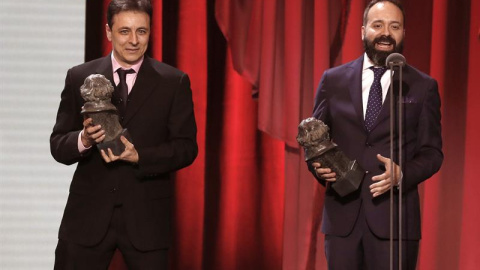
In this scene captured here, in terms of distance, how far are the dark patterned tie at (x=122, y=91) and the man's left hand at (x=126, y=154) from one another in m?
0.20

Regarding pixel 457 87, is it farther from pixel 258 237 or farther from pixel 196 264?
pixel 196 264

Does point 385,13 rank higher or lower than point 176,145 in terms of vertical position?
higher

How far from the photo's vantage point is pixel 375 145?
115 inches

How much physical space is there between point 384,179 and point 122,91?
3.45 feet

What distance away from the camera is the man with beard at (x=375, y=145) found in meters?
2.85

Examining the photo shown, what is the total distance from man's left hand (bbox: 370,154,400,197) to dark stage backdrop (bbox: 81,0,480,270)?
1647mm

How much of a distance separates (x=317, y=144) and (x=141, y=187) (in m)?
0.69

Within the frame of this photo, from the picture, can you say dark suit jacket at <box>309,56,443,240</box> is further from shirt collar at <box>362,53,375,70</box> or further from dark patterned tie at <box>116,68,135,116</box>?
dark patterned tie at <box>116,68,135,116</box>

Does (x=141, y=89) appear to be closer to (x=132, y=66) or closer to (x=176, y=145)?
(x=132, y=66)

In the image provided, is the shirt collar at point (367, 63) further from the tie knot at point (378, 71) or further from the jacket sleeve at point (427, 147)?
the jacket sleeve at point (427, 147)

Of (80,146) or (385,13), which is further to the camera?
(385,13)

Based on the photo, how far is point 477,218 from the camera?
4242mm

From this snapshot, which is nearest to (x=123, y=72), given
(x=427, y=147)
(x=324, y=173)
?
(x=324, y=173)

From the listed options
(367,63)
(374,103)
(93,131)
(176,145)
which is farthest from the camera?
(367,63)
